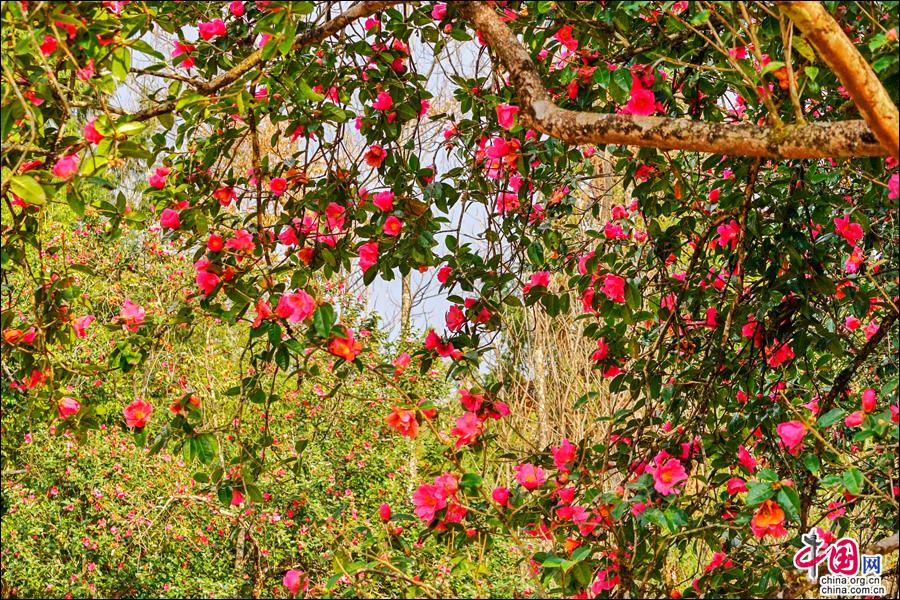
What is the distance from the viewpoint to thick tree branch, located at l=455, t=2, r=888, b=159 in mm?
1390

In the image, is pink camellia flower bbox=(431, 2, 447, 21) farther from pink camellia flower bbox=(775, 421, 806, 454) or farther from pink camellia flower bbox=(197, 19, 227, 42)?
pink camellia flower bbox=(775, 421, 806, 454)

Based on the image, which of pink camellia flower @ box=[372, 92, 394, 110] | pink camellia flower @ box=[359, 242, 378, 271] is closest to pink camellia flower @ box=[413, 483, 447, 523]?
pink camellia flower @ box=[359, 242, 378, 271]

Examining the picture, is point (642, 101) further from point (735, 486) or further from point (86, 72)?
point (86, 72)

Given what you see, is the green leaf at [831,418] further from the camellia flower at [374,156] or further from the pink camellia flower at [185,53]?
the pink camellia flower at [185,53]

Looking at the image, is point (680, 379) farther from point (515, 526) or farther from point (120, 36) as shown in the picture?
point (120, 36)

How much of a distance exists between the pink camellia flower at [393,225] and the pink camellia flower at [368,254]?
0.04 m

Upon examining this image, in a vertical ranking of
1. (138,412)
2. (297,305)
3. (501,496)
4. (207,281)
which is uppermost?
(207,281)

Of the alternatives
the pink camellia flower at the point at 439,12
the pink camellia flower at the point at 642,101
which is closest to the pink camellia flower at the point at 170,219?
the pink camellia flower at the point at 439,12

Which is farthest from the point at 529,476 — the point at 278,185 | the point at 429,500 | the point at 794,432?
the point at 278,185

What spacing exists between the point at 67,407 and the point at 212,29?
3.00ft

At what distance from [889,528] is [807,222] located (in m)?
0.74

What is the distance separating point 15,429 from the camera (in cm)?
476

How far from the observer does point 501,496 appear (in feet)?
6.05

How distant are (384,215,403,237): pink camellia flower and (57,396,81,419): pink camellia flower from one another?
2.51 feet
